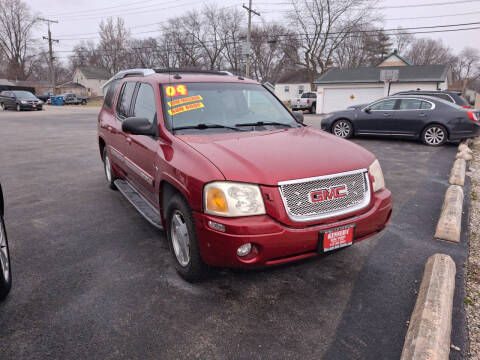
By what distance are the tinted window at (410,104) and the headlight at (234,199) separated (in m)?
10.4

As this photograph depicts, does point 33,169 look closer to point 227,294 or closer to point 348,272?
point 227,294

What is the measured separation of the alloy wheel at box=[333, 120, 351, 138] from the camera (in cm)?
A: 1223

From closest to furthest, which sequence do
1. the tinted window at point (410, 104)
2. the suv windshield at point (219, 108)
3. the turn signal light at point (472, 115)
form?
the suv windshield at point (219, 108) → the turn signal light at point (472, 115) → the tinted window at point (410, 104)

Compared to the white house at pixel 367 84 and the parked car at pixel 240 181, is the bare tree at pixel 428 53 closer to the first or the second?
the white house at pixel 367 84

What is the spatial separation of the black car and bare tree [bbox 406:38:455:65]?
81.6 meters

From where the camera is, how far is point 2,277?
2.61 meters

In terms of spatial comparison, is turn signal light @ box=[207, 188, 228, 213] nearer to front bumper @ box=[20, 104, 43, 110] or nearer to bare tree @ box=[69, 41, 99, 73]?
front bumper @ box=[20, 104, 43, 110]

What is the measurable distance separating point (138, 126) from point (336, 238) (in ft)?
6.94

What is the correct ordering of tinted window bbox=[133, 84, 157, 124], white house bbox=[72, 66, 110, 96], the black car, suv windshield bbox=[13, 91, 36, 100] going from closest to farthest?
tinted window bbox=[133, 84, 157, 124], the black car, suv windshield bbox=[13, 91, 36, 100], white house bbox=[72, 66, 110, 96]

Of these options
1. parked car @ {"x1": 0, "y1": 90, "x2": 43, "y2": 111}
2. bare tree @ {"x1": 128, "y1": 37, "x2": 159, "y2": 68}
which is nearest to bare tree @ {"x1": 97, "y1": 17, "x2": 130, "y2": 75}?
bare tree @ {"x1": 128, "y1": 37, "x2": 159, "y2": 68}

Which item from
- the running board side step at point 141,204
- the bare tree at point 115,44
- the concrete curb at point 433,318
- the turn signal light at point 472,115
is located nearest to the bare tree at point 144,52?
the bare tree at point 115,44

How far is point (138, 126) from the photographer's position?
3.34 m

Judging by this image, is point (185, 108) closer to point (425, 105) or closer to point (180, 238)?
point (180, 238)

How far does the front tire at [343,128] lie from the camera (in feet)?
40.0
